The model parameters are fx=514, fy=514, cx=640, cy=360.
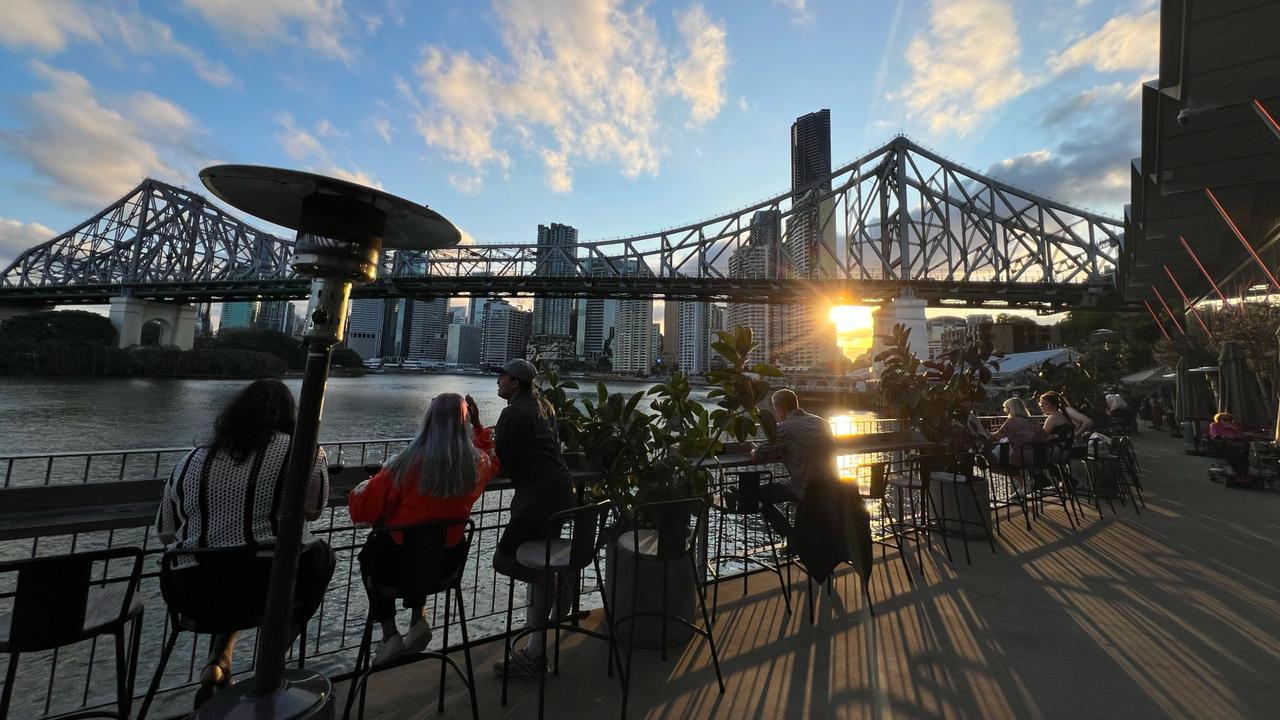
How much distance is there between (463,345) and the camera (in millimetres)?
109562

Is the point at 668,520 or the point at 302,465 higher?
the point at 302,465

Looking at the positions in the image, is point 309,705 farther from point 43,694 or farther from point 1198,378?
point 1198,378

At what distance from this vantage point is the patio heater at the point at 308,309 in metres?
1.40

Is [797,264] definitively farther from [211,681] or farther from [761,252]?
[211,681]

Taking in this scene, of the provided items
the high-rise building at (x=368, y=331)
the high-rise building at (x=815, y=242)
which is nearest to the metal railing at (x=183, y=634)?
the high-rise building at (x=815, y=242)

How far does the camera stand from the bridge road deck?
2137mm

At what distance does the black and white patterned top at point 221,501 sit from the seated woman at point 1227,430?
11.1 meters

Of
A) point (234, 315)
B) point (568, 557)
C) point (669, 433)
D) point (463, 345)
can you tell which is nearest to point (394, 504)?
point (568, 557)

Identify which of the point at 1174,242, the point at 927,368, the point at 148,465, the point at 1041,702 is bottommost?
the point at 148,465

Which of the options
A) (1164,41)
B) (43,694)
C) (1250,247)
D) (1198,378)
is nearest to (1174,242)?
(1250,247)

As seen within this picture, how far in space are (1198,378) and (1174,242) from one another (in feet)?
10.8

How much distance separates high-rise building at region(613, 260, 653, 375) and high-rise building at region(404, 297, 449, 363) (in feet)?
174

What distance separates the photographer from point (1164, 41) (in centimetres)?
490

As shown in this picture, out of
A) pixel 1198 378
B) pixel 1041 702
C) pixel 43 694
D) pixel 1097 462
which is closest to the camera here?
pixel 1041 702
